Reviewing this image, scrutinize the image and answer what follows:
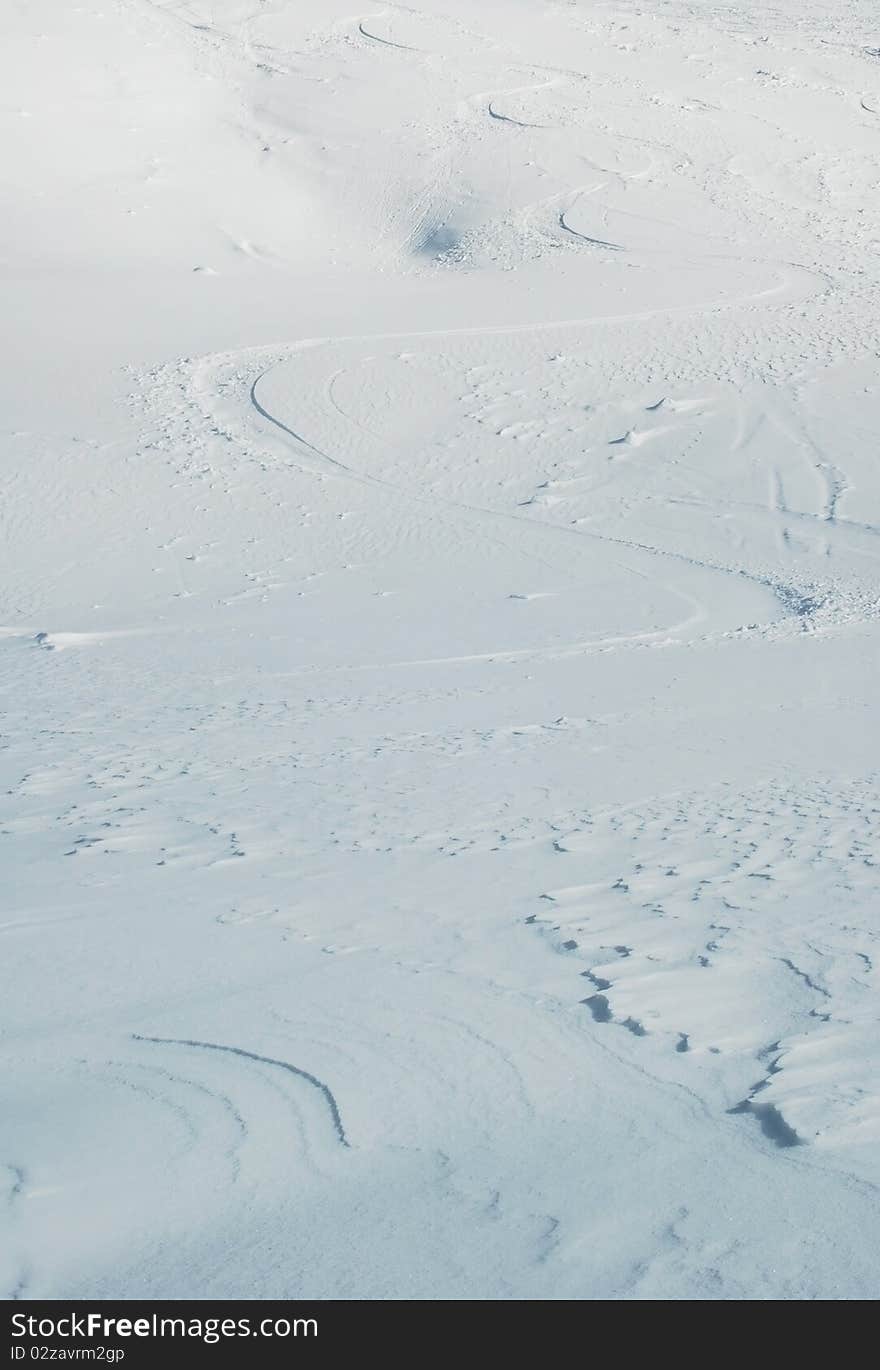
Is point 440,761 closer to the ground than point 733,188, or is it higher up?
closer to the ground

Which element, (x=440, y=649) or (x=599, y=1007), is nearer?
(x=599, y=1007)

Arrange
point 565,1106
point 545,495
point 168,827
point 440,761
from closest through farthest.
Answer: point 565,1106, point 168,827, point 440,761, point 545,495

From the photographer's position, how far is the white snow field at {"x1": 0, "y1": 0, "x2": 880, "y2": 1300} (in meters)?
2.15

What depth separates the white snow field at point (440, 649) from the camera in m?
2.15

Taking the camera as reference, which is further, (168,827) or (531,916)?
(168,827)

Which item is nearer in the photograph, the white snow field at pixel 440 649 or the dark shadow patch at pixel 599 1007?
the white snow field at pixel 440 649

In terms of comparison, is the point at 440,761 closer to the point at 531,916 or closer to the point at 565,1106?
the point at 531,916

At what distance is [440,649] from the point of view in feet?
22.1

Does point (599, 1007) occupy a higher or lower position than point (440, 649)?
higher

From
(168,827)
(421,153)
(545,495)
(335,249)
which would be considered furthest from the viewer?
(421,153)

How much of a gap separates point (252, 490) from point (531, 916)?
246 inches

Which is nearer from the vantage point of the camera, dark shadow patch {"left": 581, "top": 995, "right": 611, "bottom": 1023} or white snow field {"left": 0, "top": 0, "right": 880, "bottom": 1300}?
white snow field {"left": 0, "top": 0, "right": 880, "bottom": 1300}

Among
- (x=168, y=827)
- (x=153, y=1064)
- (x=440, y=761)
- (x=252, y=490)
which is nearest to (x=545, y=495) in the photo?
(x=252, y=490)

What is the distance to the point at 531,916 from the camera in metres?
3.26
